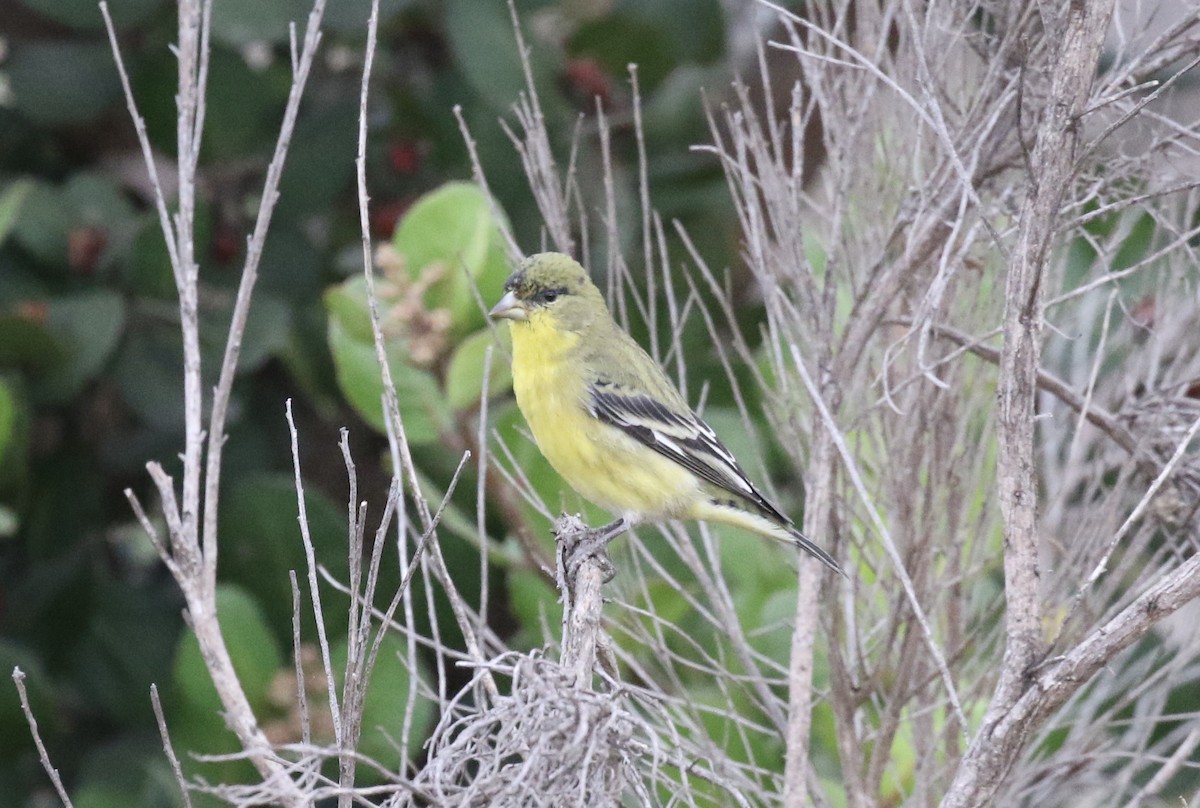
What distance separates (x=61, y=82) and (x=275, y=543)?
1609 mm

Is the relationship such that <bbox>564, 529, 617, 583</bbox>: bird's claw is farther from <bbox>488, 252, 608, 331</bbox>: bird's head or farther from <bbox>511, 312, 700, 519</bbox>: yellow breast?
<bbox>488, 252, 608, 331</bbox>: bird's head

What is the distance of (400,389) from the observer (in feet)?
13.0

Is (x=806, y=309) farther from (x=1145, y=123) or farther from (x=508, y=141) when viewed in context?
(x=508, y=141)

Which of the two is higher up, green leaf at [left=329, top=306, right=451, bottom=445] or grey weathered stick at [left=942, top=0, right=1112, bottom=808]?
grey weathered stick at [left=942, top=0, right=1112, bottom=808]

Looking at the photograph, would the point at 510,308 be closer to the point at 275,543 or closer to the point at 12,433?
the point at 275,543

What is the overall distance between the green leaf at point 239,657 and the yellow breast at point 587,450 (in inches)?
34.6

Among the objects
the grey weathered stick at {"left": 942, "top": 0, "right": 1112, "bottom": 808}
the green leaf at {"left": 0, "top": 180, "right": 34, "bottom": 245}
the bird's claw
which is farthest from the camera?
the green leaf at {"left": 0, "top": 180, "right": 34, "bottom": 245}

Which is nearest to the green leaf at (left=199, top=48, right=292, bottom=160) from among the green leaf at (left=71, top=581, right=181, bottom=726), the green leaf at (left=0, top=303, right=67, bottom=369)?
the green leaf at (left=0, top=303, right=67, bottom=369)

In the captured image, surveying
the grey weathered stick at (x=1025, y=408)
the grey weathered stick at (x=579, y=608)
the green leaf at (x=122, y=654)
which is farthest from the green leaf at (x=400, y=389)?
the grey weathered stick at (x=1025, y=408)

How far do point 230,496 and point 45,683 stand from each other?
720mm

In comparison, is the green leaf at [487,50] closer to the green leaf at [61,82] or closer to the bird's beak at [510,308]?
the bird's beak at [510,308]

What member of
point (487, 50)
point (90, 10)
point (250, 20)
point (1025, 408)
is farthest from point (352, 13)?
point (1025, 408)

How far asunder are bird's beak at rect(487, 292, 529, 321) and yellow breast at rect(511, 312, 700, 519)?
44 mm

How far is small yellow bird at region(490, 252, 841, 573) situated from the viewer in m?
3.83
